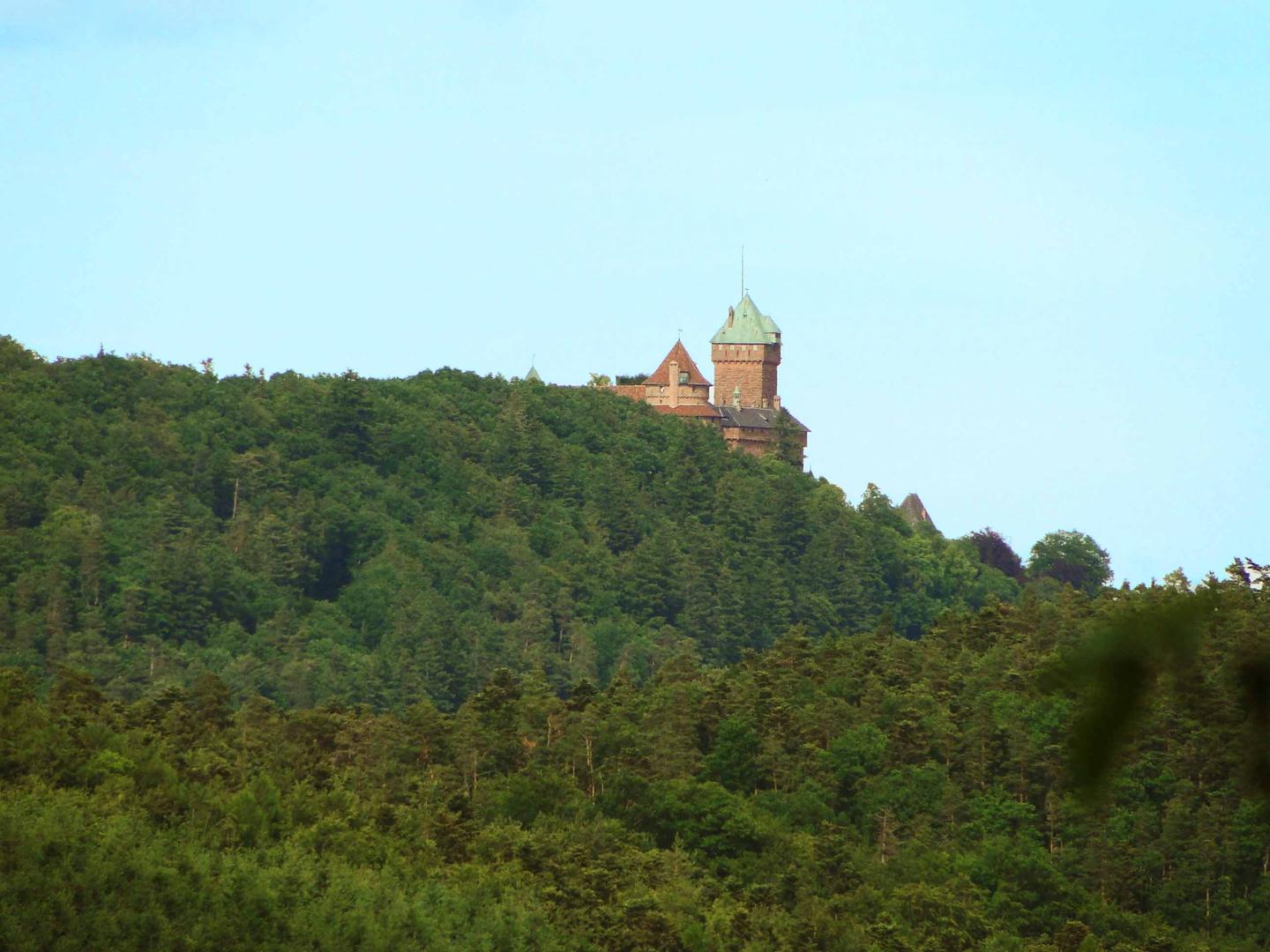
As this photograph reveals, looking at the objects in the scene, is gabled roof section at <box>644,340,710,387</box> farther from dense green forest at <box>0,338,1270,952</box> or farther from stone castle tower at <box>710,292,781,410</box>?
dense green forest at <box>0,338,1270,952</box>

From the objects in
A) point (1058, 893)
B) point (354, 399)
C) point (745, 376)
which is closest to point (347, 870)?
point (1058, 893)

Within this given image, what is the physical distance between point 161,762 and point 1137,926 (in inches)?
661

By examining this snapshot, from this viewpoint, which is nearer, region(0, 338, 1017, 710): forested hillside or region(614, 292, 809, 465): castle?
region(0, 338, 1017, 710): forested hillside

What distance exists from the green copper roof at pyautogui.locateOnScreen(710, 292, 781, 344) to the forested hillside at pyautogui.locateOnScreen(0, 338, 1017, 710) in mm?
7640

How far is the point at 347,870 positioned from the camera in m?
35.1

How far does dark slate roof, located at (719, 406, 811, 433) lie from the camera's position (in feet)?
461

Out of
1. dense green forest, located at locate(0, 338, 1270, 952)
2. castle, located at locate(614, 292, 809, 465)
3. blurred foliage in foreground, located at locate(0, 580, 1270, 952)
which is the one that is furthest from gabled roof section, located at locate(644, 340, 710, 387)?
blurred foliage in foreground, located at locate(0, 580, 1270, 952)

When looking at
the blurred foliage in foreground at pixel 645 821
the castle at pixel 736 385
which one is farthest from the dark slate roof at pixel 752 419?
the blurred foliage in foreground at pixel 645 821

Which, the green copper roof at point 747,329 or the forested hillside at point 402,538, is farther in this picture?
the green copper roof at point 747,329

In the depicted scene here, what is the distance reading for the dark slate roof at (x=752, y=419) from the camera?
461 feet

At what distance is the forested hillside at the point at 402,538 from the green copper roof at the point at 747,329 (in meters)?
7.64

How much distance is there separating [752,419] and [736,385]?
157 inches

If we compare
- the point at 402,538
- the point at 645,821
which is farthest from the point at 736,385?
the point at 645,821

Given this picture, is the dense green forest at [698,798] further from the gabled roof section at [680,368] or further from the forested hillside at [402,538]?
the gabled roof section at [680,368]
